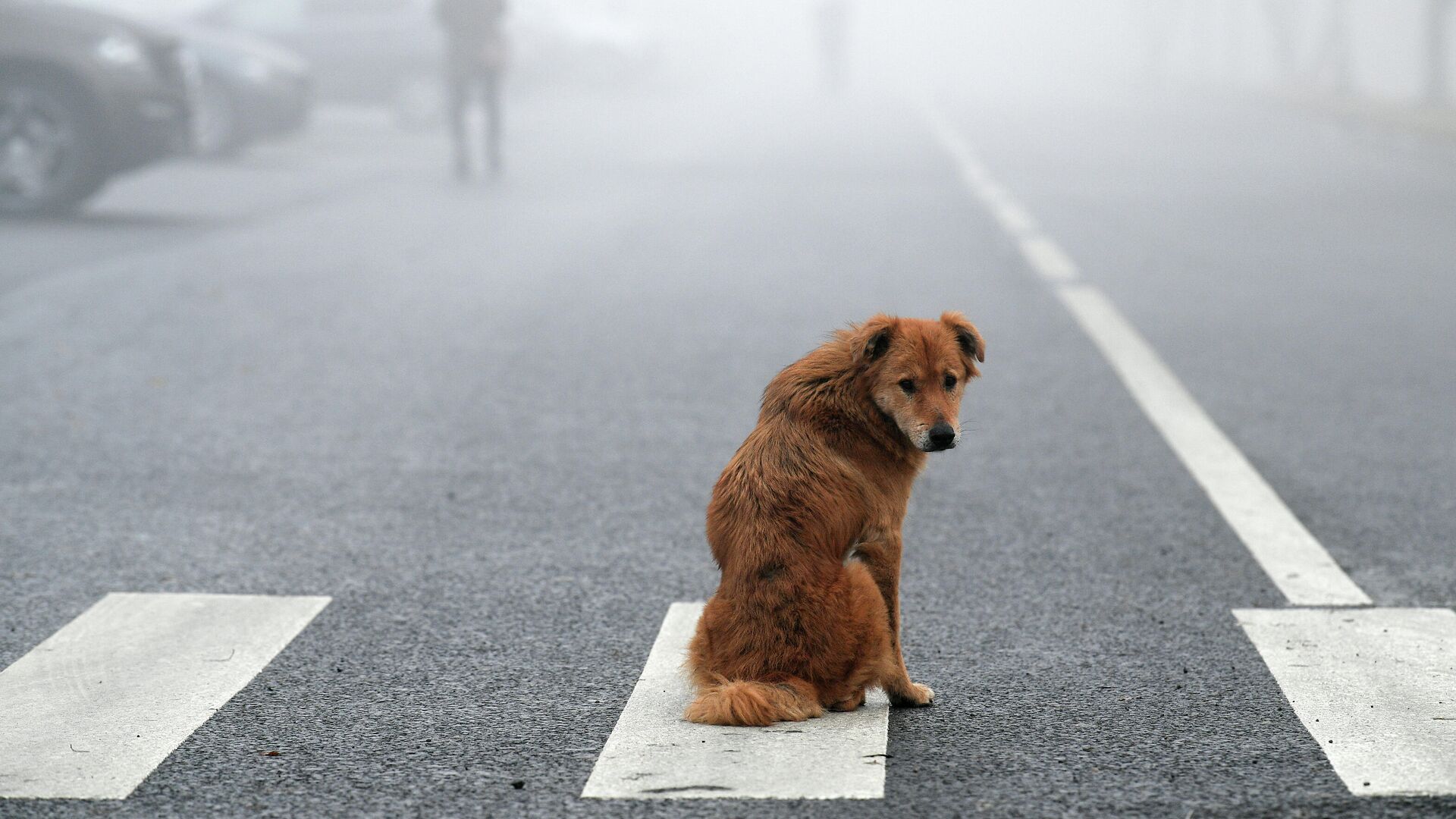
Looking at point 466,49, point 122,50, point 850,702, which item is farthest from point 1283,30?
point 850,702

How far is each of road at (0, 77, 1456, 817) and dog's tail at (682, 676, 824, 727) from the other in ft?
0.66

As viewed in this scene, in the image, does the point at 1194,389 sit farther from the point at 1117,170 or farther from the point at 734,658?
the point at 1117,170

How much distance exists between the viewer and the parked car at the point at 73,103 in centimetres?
1298

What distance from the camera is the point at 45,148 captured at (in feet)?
→ 43.6

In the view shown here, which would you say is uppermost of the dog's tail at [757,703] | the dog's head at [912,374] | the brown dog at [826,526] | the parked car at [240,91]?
the dog's head at [912,374]

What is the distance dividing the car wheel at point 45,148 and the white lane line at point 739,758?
11028 millimetres

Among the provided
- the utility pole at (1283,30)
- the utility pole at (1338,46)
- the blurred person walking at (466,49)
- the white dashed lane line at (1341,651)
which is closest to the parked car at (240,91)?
the blurred person walking at (466,49)

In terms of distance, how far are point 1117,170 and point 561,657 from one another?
56.4ft

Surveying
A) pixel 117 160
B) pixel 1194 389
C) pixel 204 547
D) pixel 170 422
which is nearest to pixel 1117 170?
pixel 117 160

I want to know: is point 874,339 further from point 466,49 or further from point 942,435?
point 466,49

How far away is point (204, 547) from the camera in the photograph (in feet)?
16.2

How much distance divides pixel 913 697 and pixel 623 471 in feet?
8.24

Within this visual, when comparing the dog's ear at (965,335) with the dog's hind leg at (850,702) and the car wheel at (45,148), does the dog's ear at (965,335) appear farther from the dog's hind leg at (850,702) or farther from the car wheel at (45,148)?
the car wheel at (45,148)

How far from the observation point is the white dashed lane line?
10.8ft
